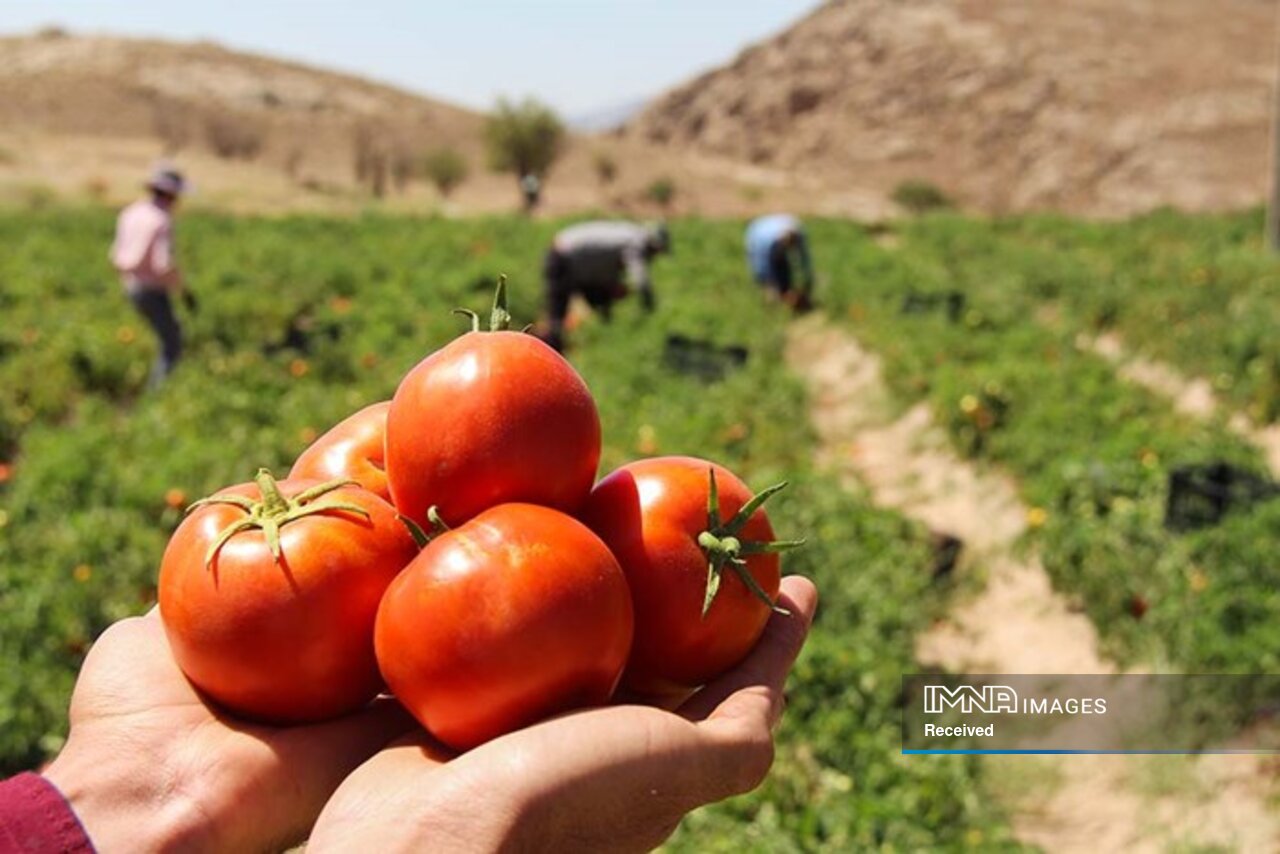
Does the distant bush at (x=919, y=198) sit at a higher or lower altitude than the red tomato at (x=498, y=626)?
lower

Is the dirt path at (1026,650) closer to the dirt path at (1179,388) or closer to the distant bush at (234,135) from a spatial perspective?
the dirt path at (1179,388)

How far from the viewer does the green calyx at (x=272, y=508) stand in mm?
1636

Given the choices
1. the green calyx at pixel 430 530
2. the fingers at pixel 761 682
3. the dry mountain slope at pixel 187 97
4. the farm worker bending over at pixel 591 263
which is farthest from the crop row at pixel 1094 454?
the dry mountain slope at pixel 187 97

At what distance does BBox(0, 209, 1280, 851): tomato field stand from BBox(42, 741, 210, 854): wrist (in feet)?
7.04

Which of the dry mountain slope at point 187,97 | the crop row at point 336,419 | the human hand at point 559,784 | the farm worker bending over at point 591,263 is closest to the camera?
the human hand at point 559,784

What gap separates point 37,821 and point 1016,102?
74636 mm

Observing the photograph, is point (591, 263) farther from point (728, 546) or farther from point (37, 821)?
point (37, 821)

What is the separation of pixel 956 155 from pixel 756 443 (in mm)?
66880

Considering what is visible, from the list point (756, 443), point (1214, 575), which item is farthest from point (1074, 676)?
point (756, 443)

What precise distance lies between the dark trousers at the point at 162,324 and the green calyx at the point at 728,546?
7.32m

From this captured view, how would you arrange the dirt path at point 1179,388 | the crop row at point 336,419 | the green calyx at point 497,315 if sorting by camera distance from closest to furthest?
the green calyx at point 497,315 < the crop row at point 336,419 < the dirt path at point 1179,388

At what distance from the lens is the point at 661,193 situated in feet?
196

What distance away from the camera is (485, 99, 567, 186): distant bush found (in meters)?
55.7

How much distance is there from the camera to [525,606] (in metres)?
1.56
